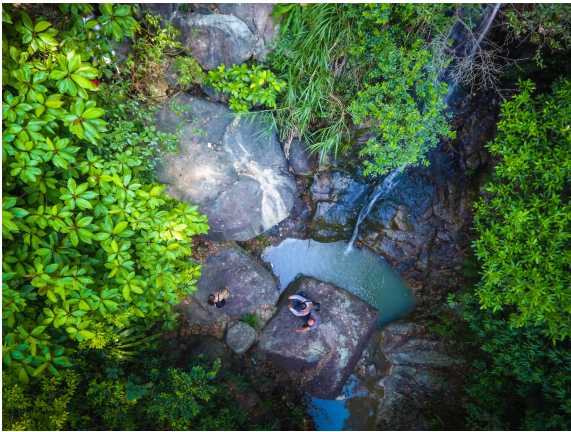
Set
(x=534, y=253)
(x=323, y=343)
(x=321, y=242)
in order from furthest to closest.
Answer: (x=321, y=242), (x=323, y=343), (x=534, y=253)

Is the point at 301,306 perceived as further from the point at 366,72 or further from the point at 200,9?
the point at 200,9

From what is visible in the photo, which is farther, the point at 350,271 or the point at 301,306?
the point at 350,271

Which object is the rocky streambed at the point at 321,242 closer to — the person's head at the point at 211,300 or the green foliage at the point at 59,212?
the person's head at the point at 211,300

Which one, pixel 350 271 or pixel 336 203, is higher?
pixel 336 203

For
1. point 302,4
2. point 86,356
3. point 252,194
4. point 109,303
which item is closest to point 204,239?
point 252,194

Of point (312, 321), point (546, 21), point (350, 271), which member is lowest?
point (312, 321)

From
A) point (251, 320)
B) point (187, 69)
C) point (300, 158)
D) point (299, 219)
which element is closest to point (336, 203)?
point (299, 219)

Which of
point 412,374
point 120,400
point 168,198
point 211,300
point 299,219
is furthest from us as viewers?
point 299,219
